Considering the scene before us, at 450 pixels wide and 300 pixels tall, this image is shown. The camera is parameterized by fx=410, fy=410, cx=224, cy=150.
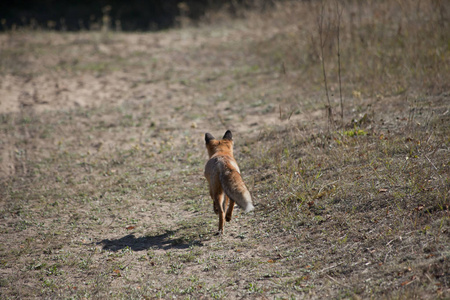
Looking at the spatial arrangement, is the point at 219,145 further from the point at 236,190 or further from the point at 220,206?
the point at 236,190

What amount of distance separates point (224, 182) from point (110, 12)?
1830cm

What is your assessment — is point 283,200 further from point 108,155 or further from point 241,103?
point 241,103

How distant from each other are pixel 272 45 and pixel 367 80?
19.8 feet

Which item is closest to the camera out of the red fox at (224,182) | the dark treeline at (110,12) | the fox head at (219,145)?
the red fox at (224,182)

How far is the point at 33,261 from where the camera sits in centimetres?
570

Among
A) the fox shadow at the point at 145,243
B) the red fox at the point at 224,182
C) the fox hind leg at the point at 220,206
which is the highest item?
Answer: the red fox at the point at 224,182

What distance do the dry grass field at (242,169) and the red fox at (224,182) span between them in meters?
0.41

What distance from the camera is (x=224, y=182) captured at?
5621 mm

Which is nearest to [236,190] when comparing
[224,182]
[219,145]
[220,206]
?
[224,182]

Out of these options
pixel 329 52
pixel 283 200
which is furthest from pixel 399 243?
pixel 329 52

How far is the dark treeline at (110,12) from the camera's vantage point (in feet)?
64.3

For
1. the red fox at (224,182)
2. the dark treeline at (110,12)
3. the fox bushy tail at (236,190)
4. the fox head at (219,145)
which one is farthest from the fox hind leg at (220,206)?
the dark treeline at (110,12)

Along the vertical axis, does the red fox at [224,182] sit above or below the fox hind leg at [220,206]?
above

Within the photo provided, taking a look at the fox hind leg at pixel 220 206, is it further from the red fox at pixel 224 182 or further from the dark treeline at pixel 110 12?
the dark treeline at pixel 110 12
